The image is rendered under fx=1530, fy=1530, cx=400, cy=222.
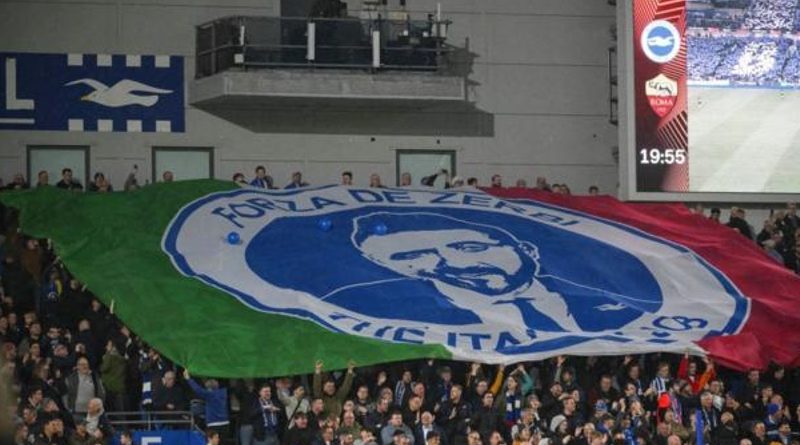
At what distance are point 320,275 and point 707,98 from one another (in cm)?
791

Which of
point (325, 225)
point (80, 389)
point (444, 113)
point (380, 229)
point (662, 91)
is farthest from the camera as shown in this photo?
point (444, 113)

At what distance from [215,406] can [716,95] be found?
37.1ft

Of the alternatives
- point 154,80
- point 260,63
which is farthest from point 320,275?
point 154,80

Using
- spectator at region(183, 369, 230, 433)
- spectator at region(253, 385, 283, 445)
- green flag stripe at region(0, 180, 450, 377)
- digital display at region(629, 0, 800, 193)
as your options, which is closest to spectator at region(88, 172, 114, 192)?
green flag stripe at region(0, 180, 450, 377)

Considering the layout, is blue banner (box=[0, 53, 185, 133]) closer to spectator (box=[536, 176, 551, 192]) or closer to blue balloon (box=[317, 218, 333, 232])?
blue balloon (box=[317, 218, 333, 232])

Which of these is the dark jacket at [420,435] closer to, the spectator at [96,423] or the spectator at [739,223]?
the spectator at [96,423]

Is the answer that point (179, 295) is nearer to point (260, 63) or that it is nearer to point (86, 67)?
point (260, 63)

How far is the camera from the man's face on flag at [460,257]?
21625 mm

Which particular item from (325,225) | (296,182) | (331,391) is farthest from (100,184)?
(331,391)

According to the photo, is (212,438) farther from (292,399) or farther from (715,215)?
(715,215)

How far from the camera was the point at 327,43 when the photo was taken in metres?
23.8

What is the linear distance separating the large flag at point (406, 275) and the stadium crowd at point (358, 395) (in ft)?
1.08

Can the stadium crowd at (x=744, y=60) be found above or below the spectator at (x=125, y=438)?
above

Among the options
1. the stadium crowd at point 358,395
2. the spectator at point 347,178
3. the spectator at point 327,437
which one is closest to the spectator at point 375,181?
the spectator at point 347,178
